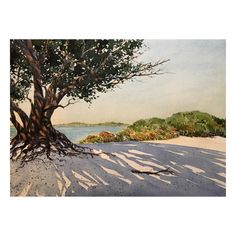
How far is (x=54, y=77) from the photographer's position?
2998 mm

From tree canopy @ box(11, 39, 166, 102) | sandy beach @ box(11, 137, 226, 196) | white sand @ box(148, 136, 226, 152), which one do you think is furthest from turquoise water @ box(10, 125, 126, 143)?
white sand @ box(148, 136, 226, 152)

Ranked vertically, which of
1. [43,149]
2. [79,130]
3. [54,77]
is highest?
[54,77]

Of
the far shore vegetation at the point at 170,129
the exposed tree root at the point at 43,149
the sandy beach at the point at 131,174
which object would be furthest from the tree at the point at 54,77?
the far shore vegetation at the point at 170,129

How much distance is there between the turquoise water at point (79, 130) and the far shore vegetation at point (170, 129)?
29mm

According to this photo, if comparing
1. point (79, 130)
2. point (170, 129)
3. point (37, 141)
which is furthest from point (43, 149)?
point (170, 129)

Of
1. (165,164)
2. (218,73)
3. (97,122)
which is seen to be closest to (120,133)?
(97,122)

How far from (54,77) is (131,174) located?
0.90 m

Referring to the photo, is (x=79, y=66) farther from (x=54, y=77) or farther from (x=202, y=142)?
(x=202, y=142)

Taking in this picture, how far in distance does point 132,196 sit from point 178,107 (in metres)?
0.72

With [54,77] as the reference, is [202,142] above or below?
below

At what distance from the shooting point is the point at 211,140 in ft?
9.73

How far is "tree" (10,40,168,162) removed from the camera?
9.73ft

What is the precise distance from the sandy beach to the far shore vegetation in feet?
0.20
